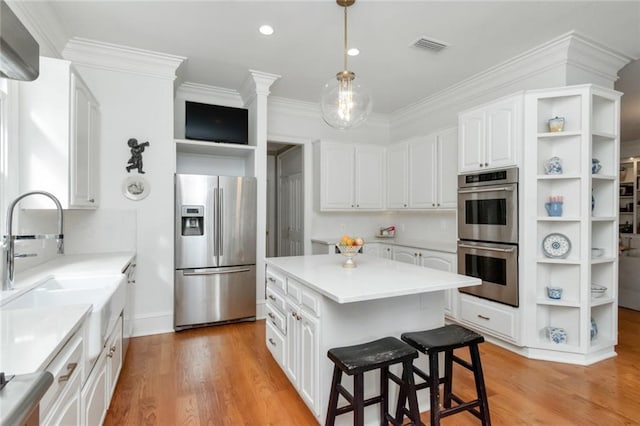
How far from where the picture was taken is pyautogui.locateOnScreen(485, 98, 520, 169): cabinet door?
3.05 metres

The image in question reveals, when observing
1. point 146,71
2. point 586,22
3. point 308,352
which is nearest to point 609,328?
point 586,22

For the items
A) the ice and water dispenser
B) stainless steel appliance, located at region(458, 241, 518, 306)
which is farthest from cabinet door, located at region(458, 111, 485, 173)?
the ice and water dispenser

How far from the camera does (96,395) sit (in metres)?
1.79

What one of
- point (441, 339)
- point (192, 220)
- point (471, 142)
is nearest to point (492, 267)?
point (471, 142)

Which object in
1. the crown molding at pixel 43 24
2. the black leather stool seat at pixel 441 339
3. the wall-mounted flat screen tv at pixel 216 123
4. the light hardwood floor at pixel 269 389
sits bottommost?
the light hardwood floor at pixel 269 389

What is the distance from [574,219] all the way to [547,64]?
1552mm

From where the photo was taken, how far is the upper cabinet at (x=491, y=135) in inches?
120

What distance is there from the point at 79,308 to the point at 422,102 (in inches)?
181

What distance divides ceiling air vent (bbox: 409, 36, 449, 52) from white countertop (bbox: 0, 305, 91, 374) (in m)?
3.26

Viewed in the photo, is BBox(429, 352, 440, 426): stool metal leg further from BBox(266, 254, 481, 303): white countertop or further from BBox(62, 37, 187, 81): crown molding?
BBox(62, 37, 187, 81): crown molding

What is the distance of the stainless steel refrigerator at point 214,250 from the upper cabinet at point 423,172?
6.82ft

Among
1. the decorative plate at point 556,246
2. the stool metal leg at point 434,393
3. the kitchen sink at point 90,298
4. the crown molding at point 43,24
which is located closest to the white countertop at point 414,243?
the decorative plate at point 556,246

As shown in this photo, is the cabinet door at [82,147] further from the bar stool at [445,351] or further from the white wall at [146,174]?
the bar stool at [445,351]

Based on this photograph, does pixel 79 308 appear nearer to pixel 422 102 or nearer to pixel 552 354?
pixel 552 354
